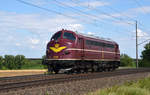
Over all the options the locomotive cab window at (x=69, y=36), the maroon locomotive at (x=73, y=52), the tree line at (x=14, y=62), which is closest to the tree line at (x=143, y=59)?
the tree line at (x=14, y=62)

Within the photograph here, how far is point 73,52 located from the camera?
867 inches

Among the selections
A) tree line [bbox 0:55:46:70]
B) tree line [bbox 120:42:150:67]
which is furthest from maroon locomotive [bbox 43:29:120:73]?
tree line [bbox 0:55:46:70]

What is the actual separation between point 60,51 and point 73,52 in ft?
4.07

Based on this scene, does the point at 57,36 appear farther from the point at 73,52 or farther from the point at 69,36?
the point at 73,52

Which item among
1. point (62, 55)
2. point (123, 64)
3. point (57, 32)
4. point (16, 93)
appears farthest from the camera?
point (123, 64)

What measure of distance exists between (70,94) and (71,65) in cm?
993

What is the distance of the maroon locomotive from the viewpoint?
21578 millimetres

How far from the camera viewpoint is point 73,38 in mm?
22578

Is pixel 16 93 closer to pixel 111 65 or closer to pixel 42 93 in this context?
pixel 42 93

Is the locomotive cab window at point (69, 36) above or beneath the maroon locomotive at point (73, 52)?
above

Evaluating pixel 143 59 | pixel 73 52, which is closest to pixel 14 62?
pixel 143 59

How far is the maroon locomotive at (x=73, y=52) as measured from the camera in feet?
70.8

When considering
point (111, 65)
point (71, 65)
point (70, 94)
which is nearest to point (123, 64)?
point (111, 65)

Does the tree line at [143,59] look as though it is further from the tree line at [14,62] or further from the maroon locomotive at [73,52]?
the maroon locomotive at [73,52]
